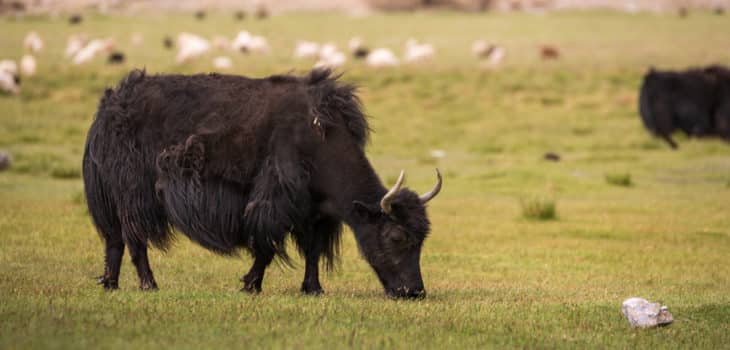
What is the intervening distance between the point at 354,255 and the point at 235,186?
3.70 m

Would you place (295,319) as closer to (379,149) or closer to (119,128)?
(119,128)

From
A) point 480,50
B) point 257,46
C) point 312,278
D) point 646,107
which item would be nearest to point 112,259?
point 312,278

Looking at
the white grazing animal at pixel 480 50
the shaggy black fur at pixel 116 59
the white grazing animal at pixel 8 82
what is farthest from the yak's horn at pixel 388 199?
the white grazing animal at pixel 480 50

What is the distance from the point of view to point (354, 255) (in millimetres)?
12453

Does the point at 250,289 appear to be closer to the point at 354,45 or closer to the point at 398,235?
the point at 398,235

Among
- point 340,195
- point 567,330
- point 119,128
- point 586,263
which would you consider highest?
point 119,128

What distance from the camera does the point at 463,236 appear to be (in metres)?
13.9

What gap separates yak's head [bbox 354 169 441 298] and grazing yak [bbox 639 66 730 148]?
18842 mm

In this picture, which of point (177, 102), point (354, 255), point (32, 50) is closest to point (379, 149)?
point (354, 255)

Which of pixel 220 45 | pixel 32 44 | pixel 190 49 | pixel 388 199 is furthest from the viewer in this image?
pixel 220 45

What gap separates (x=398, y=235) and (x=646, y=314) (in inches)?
79.0

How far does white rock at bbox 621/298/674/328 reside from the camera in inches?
307

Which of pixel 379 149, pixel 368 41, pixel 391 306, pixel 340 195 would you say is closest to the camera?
pixel 391 306

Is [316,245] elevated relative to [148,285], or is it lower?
elevated
